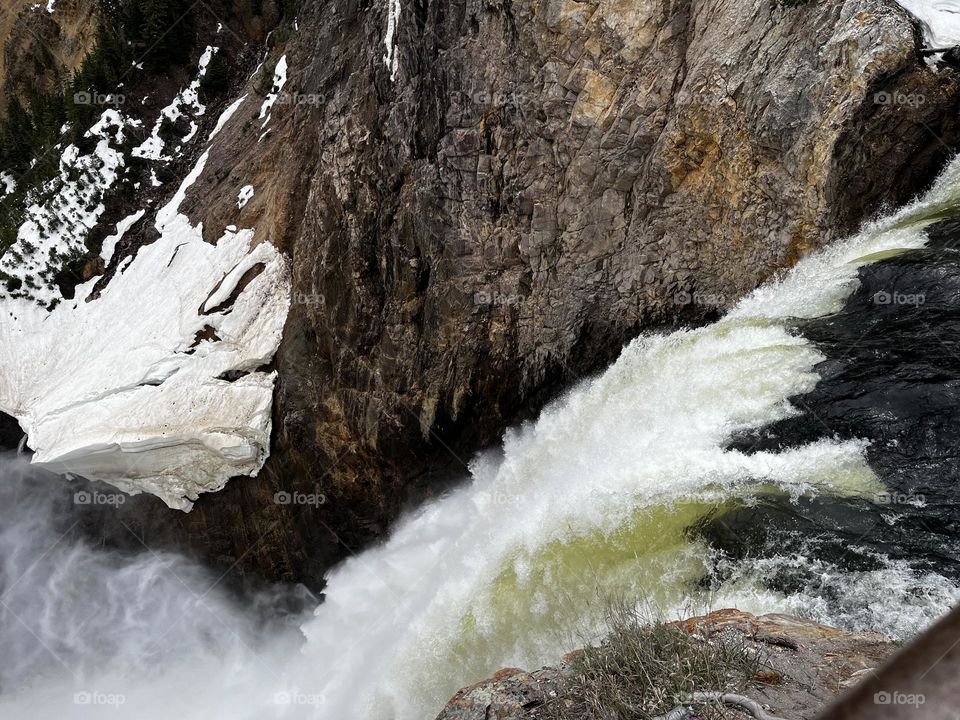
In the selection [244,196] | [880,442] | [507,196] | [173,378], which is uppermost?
[244,196]

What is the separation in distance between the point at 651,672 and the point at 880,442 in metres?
3.21

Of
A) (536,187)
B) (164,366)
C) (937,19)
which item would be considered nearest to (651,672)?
(937,19)

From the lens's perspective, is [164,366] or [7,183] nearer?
[164,366]

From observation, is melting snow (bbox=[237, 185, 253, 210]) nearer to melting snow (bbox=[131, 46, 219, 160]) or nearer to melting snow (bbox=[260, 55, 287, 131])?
melting snow (bbox=[260, 55, 287, 131])

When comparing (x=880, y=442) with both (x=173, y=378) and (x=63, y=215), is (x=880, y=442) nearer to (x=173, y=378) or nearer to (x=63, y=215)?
(x=173, y=378)

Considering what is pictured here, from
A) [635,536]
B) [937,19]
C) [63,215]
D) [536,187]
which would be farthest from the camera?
[63,215]

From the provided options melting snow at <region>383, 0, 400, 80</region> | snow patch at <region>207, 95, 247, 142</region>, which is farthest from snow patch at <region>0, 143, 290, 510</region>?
melting snow at <region>383, 0, 400, 80</region>

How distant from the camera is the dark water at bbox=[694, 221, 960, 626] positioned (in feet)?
16.2

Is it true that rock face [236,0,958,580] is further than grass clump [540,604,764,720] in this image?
Yes

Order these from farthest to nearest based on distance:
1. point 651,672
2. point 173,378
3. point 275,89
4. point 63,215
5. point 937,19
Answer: point 63,215
point 275,89
point 173,378
point 937,19
point 651,672

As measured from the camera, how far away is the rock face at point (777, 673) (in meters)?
3.90

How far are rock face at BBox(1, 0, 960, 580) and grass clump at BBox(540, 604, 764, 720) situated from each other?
214 inches

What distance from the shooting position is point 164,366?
13.8m

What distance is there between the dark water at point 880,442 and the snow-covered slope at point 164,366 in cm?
993
